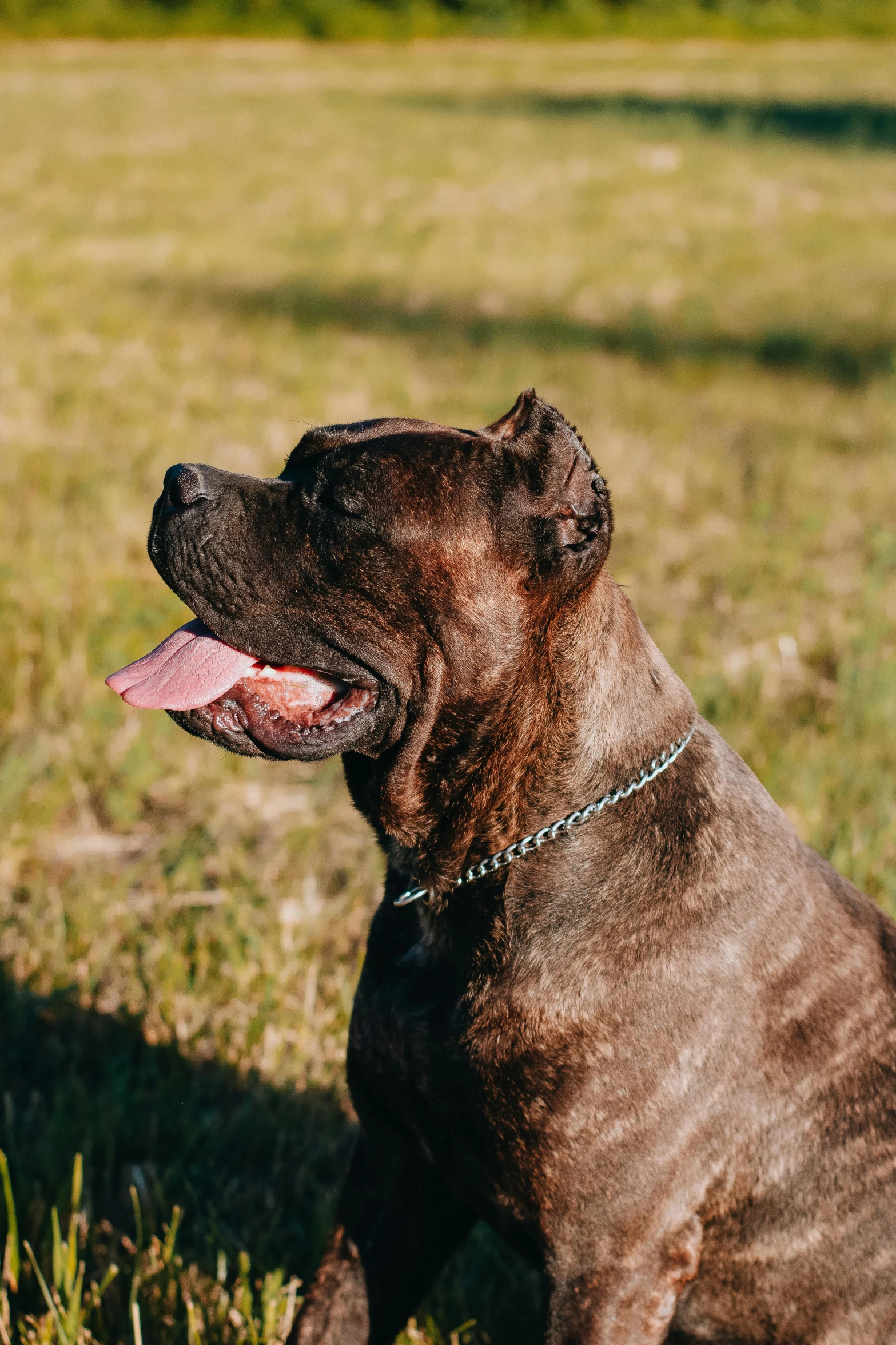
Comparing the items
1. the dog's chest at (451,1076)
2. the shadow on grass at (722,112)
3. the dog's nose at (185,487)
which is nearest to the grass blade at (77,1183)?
the dog's chest at (451,1076)

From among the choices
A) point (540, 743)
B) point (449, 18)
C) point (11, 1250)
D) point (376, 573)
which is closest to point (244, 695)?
point (376, 573)

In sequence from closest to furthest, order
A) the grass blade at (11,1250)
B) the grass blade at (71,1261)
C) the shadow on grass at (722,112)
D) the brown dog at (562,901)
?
1. the brown dog at (562,901)
2. the grass blade at (71,1261)
3. the grass blade at (11,1250)
4. the shadow on grass at (722,112)

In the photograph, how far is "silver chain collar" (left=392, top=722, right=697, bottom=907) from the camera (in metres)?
2.47

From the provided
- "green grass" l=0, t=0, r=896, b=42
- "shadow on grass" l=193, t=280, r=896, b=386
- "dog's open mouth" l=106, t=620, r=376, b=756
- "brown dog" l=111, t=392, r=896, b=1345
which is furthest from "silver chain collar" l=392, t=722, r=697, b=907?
"green grass" l=0, t=0, r=896, b=42

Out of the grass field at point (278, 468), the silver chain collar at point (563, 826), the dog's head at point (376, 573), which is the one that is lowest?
the grass field at point (278, 468)

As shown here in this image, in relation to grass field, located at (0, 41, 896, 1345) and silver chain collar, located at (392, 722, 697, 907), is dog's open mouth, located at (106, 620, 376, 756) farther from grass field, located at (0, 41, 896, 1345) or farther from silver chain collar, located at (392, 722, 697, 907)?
grass field, located at (0, 41, 896, 1345)

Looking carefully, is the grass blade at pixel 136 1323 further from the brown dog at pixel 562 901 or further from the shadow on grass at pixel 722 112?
the shadow on grass at pixel 722 112

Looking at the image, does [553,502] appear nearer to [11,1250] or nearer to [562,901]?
[562,901]

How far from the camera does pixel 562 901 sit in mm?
2455

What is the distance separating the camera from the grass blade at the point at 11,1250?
2.69 metres

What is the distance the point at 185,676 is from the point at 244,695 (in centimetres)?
12

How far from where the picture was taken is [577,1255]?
2.33 meters

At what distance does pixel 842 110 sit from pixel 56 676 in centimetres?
2533

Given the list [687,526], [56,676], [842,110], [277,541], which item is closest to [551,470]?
[277,541]
